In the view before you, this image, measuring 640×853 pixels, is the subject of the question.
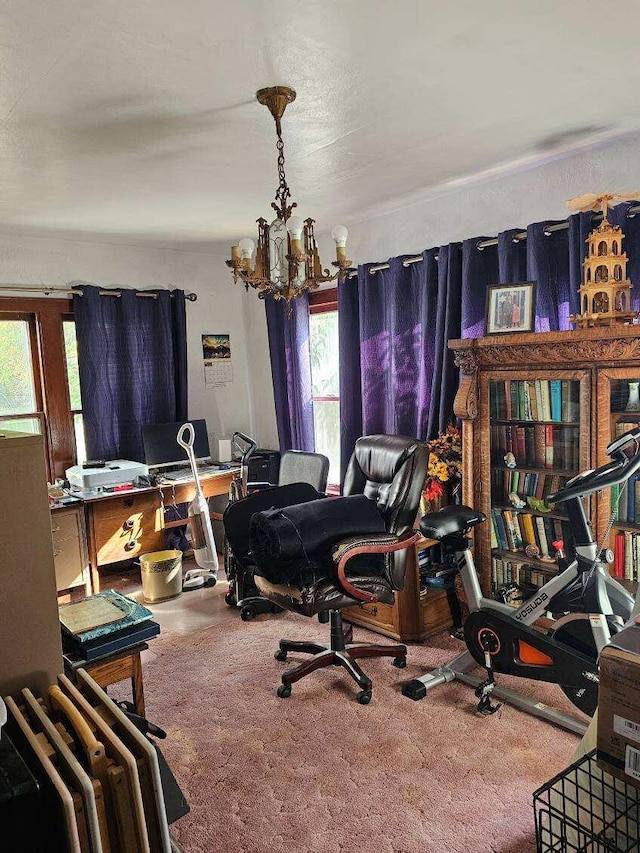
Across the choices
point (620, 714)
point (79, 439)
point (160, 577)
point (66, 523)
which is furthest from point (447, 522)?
point (79, 439)

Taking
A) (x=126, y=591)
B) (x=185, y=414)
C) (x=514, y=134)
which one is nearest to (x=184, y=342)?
(x=185, y=414)

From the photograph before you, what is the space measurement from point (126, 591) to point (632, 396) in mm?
3379

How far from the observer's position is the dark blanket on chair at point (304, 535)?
2623 millimetres

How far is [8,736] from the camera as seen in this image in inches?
40.9

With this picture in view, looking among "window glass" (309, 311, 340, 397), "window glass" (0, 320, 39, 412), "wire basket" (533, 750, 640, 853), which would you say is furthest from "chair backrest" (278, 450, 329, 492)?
"wire basket" (533, 750, 640, 853)

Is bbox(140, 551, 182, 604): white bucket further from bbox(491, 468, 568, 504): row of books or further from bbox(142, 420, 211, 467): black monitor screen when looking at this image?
bbox(491, 468, 568, 504): row of books

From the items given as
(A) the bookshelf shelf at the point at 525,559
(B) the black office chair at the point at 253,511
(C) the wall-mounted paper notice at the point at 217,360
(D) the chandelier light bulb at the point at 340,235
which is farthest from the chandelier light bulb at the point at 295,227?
(C) the wall-mounted paper notice at the point at 217,360

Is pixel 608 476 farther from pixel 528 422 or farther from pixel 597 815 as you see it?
pixel 597 815

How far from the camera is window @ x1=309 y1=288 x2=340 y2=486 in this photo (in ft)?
15.3

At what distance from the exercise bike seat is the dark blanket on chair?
0.22m

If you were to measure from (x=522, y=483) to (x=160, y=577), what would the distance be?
235 centimetres

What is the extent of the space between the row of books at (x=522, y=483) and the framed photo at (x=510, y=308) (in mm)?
720

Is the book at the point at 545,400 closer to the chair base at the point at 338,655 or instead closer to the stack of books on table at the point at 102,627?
the chair base at the point at 338,655

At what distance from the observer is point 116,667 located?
1692mm
